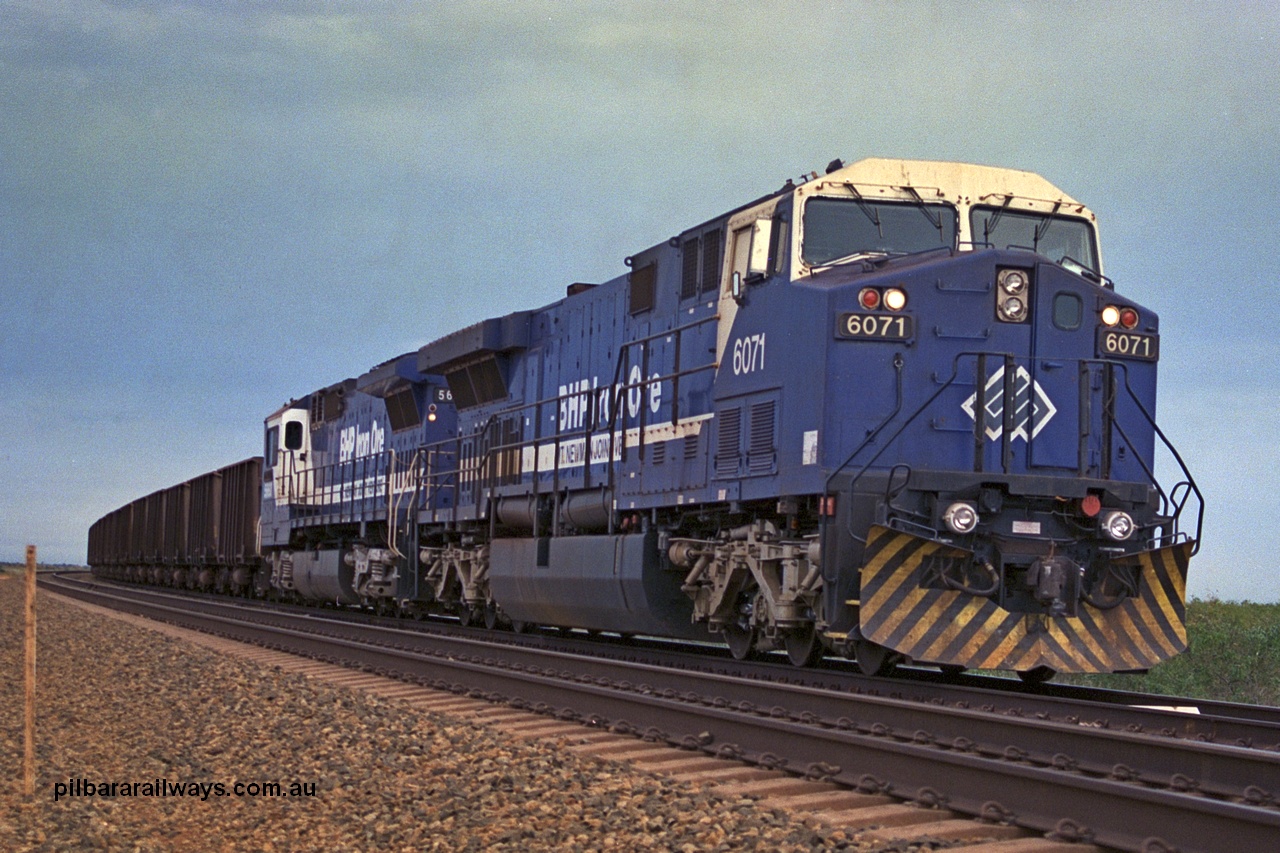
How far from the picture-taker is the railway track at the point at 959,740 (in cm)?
546

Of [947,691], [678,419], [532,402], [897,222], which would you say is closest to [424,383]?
[532,402]

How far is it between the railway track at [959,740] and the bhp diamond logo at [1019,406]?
1.97 m

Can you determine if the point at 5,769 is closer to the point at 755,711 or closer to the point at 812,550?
the point at 755,711

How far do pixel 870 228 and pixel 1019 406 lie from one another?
1.89m

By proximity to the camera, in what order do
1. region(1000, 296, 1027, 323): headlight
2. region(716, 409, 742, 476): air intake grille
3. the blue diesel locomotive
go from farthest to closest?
region(716, 409, 742, 476): air intake grille → region(1000, 296, 1027, 323): headlight → the blue diesel locomotive

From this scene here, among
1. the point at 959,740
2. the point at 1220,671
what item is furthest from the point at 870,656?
the point at 1220,671

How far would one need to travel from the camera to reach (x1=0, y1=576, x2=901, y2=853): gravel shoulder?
5.89 metres

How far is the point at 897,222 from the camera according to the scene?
1128 cm

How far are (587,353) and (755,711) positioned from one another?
7.76m

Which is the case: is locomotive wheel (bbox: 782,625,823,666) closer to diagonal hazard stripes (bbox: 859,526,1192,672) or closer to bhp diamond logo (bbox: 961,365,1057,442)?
diagonal hazard stripes (bbox: 859,526,1192,672)

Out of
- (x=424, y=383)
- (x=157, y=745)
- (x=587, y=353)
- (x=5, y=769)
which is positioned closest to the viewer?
(x=5, y=769)

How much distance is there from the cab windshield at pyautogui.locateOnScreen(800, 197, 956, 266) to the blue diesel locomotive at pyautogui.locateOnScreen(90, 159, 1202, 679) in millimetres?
18

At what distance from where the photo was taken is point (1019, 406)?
34.4ft

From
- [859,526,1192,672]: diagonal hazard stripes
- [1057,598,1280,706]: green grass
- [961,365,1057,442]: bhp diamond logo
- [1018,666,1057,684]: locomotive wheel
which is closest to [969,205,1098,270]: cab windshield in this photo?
[961,365,1057,442]: bhp diamond logo
